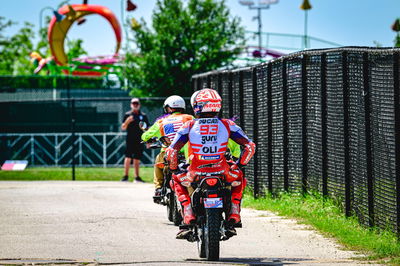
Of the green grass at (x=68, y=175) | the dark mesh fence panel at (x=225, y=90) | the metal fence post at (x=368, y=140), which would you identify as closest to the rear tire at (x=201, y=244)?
the metal fence post at (x=368, y=140)

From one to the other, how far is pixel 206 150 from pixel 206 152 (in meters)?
0.02

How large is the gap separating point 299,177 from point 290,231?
276cm

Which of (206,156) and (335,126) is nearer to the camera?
(206,156)

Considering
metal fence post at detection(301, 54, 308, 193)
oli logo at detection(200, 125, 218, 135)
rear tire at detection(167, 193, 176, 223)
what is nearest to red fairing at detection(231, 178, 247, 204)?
oli logo at detection(200, 125, 218, 135)

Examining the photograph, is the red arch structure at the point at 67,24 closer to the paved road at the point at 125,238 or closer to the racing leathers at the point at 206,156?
the paved road at the point at 125,238

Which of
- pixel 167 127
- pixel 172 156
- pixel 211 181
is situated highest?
pixel 167 127

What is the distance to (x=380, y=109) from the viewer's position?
9.84m

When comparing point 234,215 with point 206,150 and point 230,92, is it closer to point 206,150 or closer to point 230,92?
point 206,150

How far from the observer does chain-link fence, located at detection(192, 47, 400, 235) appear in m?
9.65

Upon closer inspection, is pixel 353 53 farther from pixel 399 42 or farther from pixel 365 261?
pixel 399 42

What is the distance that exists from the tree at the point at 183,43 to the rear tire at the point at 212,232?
930 inches

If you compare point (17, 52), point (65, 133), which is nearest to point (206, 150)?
point (65, 133)

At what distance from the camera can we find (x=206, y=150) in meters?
8.65

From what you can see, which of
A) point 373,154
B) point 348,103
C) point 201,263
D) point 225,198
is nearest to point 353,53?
point 348,103
